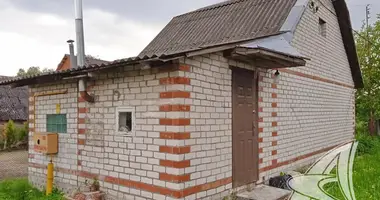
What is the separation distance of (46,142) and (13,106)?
13.0m

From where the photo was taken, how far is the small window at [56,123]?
621 cm

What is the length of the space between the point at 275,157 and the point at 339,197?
169cm

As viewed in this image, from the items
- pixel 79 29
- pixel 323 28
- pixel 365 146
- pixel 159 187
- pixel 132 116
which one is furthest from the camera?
pixel 365 146

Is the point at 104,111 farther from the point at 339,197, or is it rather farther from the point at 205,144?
the point at 339,197

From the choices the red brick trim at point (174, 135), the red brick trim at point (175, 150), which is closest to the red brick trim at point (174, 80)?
the red brick trim at point (174, 135)

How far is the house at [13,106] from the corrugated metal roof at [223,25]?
10286 millimetres

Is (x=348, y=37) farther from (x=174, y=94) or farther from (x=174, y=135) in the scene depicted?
(x=174, y=135)

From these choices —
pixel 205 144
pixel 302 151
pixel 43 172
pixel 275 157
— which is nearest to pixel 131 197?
pixel 205 144

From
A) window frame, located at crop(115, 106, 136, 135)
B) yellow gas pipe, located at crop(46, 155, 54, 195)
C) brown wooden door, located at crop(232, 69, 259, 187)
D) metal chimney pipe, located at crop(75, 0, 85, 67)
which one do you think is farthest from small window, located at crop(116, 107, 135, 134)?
metal chimney pipe, located at crop(75, 0, 85, 67)

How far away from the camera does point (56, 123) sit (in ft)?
21.0

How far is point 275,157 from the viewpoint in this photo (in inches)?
268

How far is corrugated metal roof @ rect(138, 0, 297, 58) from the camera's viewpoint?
7.99 meters

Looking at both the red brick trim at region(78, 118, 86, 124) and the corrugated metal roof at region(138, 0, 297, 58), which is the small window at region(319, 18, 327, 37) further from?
the red brick trim at region(78, 118, 86, 124)

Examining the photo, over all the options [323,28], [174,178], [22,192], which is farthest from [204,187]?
[323,28]
